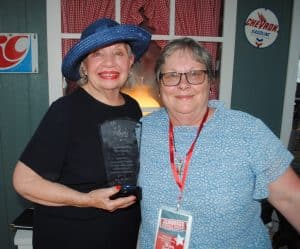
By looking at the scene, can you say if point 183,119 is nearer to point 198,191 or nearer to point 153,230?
point 198,191

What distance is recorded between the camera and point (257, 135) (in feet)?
4.52

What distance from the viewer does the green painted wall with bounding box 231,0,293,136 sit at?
A: 3.09 meters

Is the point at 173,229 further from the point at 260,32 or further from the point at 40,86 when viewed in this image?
the point at 260,32

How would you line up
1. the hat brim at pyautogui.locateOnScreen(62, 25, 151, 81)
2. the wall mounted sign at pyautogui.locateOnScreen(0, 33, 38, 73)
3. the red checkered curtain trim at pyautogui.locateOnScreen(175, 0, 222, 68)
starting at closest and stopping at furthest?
1. the hat brim at pyautogui.locateOnScreen(62, 25, 151, 81)
2. the wall mounted sign at pyautogui.locateOnScreen(0, 33, 38, 73)
3. the red checkered curtain trim at pyautogui.locateOnScreen(175, 0, 222, 68)

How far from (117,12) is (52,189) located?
2017mm

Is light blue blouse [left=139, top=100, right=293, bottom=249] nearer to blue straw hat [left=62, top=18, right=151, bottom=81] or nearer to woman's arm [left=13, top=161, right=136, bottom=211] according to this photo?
woman's arm [left=13, top=161, right=136, bottom=211]

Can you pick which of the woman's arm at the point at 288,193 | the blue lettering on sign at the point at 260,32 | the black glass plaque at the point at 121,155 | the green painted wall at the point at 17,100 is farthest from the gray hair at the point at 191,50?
the blue lettering on sign at the point at 260,32

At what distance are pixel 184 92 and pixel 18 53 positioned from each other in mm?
2003

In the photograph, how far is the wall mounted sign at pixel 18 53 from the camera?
9.08ft

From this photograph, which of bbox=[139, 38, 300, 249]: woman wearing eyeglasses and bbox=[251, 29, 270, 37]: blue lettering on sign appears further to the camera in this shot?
bbox=[251, 29, 270, 37]: blue lettering on sign

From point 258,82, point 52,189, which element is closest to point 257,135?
point 52,189

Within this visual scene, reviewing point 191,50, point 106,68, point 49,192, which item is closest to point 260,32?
point 191,50

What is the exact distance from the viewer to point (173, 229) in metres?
1.39

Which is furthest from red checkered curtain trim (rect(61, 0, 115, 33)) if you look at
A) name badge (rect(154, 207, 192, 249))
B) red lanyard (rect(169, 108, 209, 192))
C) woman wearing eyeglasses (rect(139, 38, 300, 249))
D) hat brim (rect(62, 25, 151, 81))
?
name badge (rect(154, 207, 192, 249))
